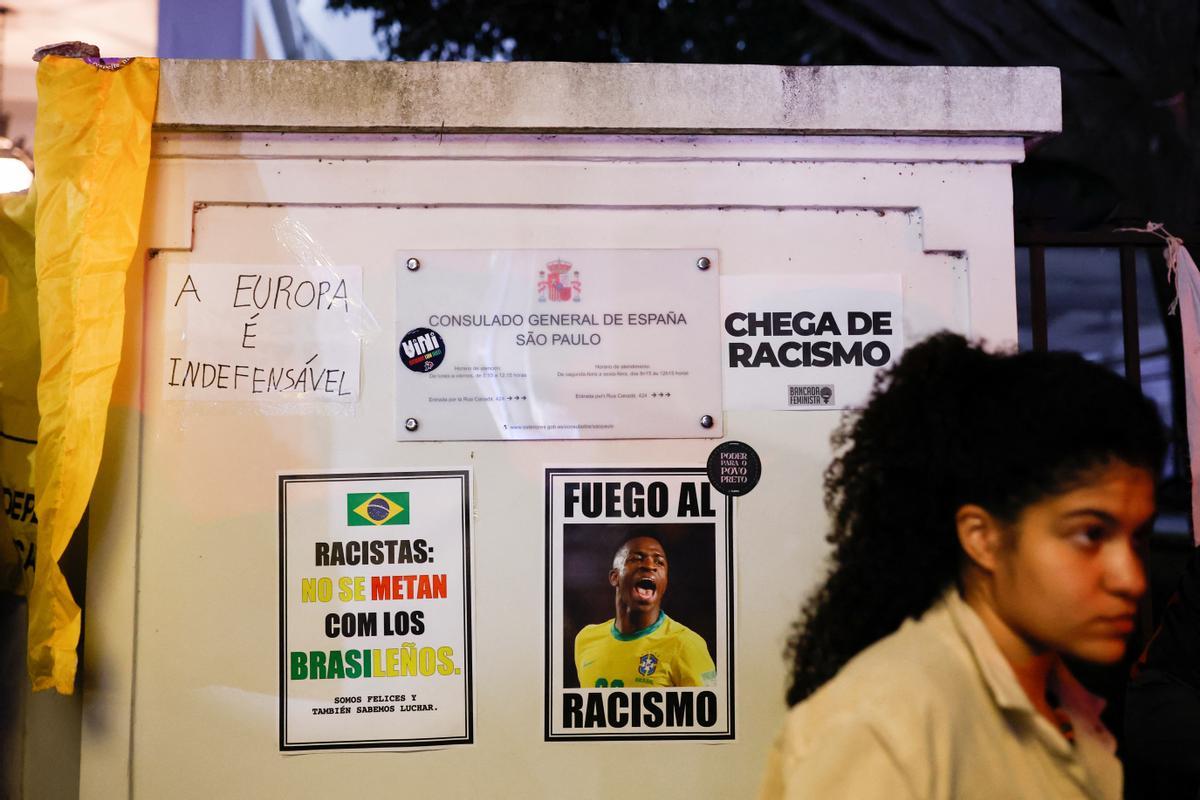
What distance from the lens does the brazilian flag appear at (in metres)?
2.84

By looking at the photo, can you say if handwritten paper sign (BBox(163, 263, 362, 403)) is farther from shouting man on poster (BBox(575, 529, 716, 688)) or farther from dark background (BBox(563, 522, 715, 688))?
shouting man on poster (BBox(575, 529, 716, 688))

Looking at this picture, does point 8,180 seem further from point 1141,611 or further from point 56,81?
point 1141,611

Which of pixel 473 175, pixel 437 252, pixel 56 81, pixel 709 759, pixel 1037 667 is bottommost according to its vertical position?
pixel 709 759

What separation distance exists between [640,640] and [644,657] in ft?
0.18

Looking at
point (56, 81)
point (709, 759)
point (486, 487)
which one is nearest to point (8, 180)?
point (56, 81)

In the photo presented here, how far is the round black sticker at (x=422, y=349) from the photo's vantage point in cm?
288

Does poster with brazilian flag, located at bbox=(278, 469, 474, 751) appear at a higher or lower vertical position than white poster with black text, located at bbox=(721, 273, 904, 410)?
lower

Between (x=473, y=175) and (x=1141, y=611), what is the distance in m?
2.85

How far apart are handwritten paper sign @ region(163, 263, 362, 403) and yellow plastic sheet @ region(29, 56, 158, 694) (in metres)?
0.19

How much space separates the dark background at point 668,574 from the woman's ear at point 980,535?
1.25 metres

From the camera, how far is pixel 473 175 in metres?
2.91

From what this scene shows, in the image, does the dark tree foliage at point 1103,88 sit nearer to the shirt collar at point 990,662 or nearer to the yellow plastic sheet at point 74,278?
the shirt collar at point 990,662

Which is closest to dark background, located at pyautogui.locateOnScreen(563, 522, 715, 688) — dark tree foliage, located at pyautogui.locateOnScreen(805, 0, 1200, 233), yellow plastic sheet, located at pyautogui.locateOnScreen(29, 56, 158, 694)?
yellow plastic sheet, located at pyautogui.locateOnScreen(29, 56, 158, 694)

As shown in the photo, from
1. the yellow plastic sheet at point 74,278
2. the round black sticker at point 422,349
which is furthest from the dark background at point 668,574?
the yellow plastic sheet at point 74,278
